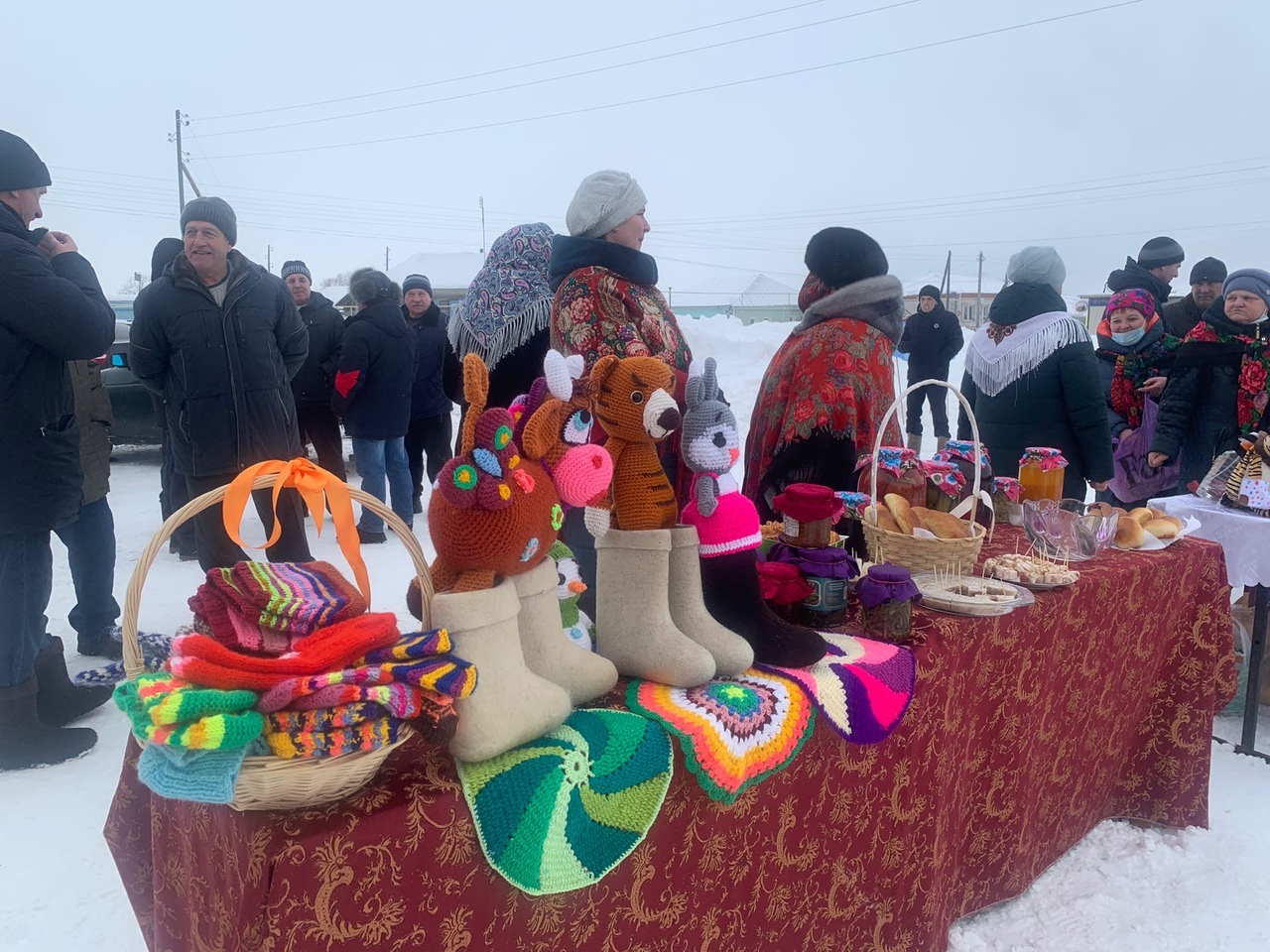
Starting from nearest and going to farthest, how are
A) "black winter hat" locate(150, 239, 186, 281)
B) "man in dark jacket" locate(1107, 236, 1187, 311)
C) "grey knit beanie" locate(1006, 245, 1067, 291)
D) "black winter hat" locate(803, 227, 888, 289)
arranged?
"black winter hat" locate(803, 227, 888, 289)
"grey knit beanie" locate(1006, 245, 1067, 291)
"black winter hat" locate(150, 239, 186, 281)
"man in dark jacket" locate(1107, 236, 1187, 311)

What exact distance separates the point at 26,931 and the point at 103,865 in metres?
0.22

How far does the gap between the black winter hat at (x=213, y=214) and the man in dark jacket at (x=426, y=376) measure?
2102mm

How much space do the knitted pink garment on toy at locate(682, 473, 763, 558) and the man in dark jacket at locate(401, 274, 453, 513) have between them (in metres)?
3.67

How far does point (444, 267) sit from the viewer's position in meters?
25.1

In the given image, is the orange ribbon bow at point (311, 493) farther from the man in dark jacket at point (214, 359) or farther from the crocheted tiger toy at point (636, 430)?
the man in dark jacket at point (214, 359)

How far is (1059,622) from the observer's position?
5.76ft

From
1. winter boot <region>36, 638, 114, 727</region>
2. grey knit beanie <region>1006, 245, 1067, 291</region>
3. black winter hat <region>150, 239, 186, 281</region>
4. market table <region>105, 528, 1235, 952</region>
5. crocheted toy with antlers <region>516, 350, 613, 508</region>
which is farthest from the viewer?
black winter hat <region>150, 239, 186, 281</region>

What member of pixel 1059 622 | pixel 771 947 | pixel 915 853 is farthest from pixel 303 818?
pixel 1059 622

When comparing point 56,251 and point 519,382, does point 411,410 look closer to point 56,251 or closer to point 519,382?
point 56,251

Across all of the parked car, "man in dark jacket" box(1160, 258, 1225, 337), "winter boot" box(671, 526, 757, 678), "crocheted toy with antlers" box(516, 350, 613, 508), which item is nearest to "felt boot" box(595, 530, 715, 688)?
"winter boot" box(671, 526, 757, 678)

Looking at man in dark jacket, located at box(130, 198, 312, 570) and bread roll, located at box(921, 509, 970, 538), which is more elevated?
man in dark jacket, located at box(130, 198, 312, 570)

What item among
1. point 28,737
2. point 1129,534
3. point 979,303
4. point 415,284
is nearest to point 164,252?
point 415,284

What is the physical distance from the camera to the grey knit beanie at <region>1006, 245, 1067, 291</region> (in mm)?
2924

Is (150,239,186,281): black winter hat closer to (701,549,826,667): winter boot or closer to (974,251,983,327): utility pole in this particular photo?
(701,549,826,667): winter boot
